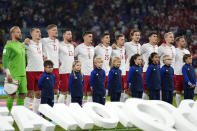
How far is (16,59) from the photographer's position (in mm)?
8883

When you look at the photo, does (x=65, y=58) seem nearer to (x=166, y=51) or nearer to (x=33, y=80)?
(x=33, y=80)

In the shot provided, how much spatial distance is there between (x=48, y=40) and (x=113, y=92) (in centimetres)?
195

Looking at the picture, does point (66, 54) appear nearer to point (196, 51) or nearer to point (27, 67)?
point (27, 67)

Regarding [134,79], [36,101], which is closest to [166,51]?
[134,79]

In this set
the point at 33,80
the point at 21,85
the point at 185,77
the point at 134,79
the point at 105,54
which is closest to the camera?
the point at 21,85

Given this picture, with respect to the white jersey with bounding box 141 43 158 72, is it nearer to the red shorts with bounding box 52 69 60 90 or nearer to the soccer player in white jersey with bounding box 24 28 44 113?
the red shorts with bounding box 52 69 60 90

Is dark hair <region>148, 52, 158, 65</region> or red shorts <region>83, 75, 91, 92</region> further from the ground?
dark hair <region>148, 52, 158, 65</region>

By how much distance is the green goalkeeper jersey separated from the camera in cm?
878

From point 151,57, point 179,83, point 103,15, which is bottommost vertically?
point 179,83

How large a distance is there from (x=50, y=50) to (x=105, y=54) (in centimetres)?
157

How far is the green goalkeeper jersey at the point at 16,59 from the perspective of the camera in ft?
28.8

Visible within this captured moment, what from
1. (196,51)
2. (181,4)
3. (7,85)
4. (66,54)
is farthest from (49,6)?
(7,85)

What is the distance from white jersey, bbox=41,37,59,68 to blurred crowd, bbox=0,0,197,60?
12188 millimetres

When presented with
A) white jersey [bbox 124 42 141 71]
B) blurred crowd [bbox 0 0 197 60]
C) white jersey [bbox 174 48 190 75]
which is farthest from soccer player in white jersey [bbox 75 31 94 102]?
blurred crowd [bbox 0 0 197 60]
